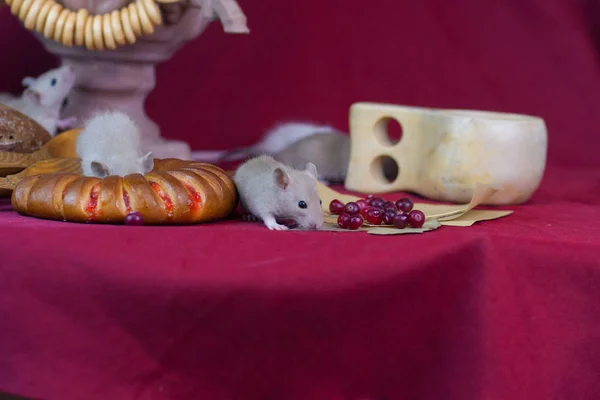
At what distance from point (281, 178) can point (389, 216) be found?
0.50ft

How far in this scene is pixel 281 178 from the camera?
1.00 m

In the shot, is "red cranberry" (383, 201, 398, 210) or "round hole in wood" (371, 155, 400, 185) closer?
"red cranberry" (383, 201, 398, 210)

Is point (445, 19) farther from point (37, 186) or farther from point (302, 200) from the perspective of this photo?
point (37, 186)

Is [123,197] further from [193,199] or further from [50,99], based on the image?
[50,99]

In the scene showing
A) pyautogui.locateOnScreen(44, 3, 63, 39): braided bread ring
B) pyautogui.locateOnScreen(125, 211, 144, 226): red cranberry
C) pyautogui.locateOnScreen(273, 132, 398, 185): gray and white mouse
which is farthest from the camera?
pyautogui.locateOnScreen(273, 132, 398, 185): gray and white mouse

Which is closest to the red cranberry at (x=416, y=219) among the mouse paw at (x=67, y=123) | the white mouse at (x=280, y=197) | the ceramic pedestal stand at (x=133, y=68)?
the white mouse at (x=280, y=197)

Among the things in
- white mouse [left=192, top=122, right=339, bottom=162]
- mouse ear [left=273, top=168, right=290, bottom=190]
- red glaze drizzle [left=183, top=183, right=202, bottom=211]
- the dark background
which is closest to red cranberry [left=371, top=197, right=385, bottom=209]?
mouse ear [left=273, top=168, right=290, bottom=190]

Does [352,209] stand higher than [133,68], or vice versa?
[133,68]

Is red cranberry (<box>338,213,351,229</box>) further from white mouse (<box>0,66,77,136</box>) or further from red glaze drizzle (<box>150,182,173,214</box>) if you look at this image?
white mouse (<box>0,66,77,136</box>)

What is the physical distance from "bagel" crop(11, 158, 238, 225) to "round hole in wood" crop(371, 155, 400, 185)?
1.43 ft

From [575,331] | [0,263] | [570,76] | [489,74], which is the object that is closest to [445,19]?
[489,74]

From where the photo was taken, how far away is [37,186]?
97 cm

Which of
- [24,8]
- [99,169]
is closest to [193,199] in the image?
[99,169]

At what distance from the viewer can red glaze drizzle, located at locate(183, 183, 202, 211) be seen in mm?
959
